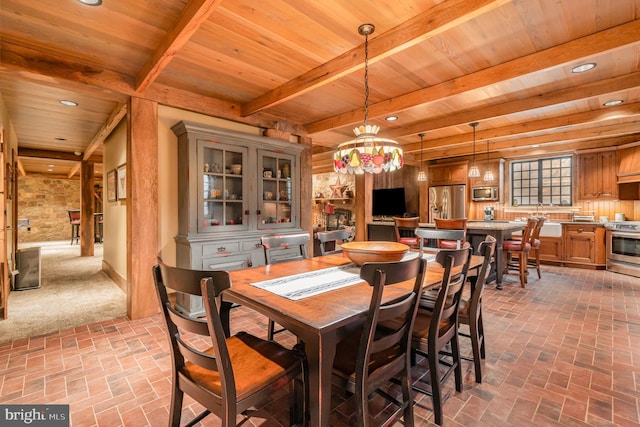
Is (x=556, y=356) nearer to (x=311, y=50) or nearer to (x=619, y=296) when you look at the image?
(x=619, y=296)

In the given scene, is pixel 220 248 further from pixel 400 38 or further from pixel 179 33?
pixel 400 38

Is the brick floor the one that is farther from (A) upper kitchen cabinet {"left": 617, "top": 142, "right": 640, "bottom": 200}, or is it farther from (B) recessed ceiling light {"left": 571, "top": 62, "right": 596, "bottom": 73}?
(A) upper kitchen cabinet {"left": 617, "top": 142, "right": 640, "bottom": 200}

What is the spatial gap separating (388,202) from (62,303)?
7188 millimetres

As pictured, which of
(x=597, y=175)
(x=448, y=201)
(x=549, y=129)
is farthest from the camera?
(x=448, y=201)

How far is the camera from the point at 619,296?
3.75 m

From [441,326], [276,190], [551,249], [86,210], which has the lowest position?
[551,249]

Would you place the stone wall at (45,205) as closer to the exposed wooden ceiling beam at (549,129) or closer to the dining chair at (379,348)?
the exposed wooden ceiling beam at (549,129)

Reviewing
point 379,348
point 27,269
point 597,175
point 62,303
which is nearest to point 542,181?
point 597,175

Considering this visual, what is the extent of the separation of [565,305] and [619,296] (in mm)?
1004

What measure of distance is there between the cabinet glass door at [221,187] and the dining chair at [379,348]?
237 cm

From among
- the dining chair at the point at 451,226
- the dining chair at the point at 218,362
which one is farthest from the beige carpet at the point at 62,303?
the dining chair at the point at 451,226

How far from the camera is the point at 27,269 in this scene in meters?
4.07

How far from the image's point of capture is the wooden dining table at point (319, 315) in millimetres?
1126

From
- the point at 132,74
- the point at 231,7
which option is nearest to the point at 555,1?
the point at 231,7
